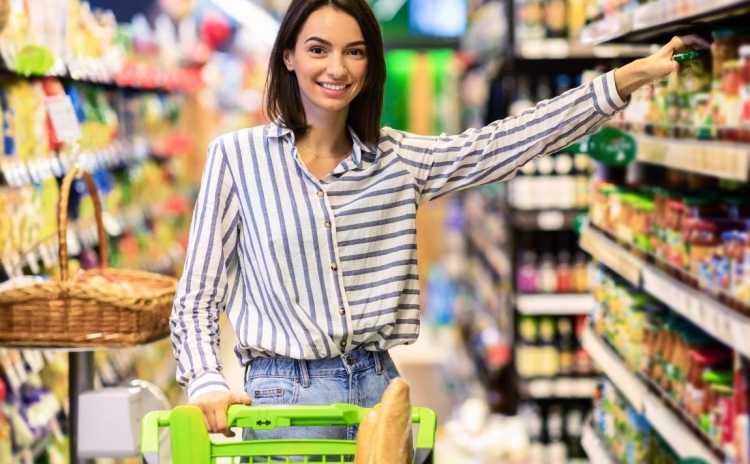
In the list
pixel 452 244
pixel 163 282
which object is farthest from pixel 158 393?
pixel 452 244

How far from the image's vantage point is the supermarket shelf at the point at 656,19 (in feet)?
7.88

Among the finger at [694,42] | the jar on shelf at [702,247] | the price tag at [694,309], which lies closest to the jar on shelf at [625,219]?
the jar on shelf at [702,247]

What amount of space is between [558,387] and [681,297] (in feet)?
10.7

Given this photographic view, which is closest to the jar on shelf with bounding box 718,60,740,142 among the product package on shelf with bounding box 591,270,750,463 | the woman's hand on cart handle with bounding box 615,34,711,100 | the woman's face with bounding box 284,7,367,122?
the woman's hand on cart handle with bounding box 615,34,711,100

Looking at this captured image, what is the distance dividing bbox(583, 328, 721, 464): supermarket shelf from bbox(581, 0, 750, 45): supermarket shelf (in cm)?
94

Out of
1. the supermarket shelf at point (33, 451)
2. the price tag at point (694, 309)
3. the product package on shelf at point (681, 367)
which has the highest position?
the price tag at point (694, 309)

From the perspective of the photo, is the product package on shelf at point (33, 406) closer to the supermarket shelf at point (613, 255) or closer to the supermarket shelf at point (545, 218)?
the supermarket shelf at point (613, 255)

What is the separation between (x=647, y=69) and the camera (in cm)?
221

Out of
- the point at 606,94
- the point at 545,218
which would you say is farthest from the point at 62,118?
the point at 545,218

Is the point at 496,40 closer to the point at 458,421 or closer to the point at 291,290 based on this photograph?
the point at 458,421

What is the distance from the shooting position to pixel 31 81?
4590 millimetres

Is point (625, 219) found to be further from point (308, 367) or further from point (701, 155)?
point (308, 367)

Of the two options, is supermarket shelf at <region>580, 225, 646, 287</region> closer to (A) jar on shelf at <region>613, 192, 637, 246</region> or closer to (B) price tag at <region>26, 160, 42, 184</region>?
(A) jar on shelf at <region>613, 192, 637, 246</region>

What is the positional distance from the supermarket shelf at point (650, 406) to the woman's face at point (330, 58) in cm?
105
